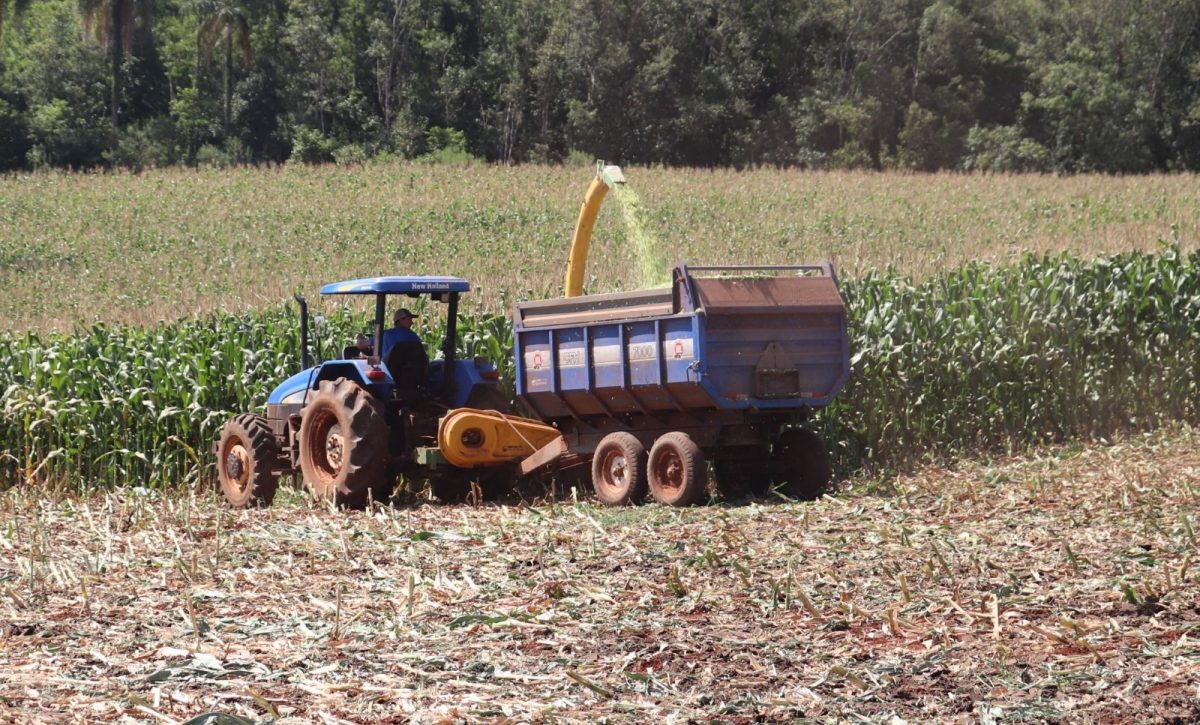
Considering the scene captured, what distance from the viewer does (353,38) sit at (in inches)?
2263

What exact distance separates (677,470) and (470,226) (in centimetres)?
2223

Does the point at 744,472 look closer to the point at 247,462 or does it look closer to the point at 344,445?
the point at 344,445

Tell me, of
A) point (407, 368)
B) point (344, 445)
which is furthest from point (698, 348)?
point (344, 445)

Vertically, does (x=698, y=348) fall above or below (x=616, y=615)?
above

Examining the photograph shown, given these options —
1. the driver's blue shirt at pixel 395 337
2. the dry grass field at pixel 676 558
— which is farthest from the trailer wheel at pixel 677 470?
the driver's blue shirt at pixel 395 337

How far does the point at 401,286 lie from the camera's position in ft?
36.2

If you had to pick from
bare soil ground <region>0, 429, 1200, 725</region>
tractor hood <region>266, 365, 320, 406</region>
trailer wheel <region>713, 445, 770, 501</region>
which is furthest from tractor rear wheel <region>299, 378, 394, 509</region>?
trailer wheel <region>713, 445, 770, 501</region>

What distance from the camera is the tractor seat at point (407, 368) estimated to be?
11328 millimetres

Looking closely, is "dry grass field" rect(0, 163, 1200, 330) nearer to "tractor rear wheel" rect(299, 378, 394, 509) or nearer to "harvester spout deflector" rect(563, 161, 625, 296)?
"harvester spout deflector" rect(563, 161, 625, 296)

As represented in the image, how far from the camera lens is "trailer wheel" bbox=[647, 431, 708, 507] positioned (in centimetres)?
1022

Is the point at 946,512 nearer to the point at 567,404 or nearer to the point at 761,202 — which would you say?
the point at 567,404

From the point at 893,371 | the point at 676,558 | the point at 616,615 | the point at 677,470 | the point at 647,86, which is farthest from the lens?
the point at 647,86

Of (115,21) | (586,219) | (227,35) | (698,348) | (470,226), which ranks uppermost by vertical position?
(227,35)

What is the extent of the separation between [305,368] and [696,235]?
1685 centimetres
